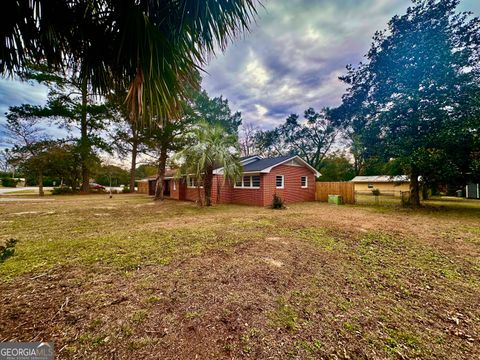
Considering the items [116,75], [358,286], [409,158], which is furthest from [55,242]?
[409,158]

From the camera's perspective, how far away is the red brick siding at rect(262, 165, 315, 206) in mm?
12731

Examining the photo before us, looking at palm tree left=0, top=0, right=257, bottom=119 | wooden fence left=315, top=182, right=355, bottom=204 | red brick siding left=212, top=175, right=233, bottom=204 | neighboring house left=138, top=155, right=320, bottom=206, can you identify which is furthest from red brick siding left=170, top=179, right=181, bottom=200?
palm tree left=0, top=0, right=257, bottom=119

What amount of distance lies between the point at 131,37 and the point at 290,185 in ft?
44.1

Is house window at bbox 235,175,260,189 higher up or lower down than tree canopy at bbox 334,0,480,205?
lower down

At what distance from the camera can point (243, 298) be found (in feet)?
8.21

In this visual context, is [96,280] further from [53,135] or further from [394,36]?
[53,135]

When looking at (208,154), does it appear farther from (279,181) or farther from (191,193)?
(191,193)

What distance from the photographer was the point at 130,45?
169cm

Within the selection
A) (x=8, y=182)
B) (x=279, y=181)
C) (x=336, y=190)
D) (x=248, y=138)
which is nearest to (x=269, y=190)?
(x=279, y=181)

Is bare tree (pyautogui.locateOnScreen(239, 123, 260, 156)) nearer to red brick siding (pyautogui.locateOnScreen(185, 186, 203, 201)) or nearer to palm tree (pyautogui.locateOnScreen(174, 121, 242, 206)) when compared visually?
red brick siding (pyautogui.locateOnScreen(185, 186, 203, 201))

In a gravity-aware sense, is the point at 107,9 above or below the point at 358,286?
above

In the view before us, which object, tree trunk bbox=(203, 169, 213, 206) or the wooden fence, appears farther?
the wooden fence

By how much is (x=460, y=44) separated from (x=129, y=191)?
32.9 m

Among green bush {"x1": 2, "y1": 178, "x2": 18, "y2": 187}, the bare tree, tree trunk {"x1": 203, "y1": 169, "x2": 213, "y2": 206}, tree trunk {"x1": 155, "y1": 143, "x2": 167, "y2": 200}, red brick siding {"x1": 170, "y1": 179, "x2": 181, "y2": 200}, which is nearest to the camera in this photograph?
tree trunk {"x1": 203, "y1": 169, "x2": 213, "y2": 206}
